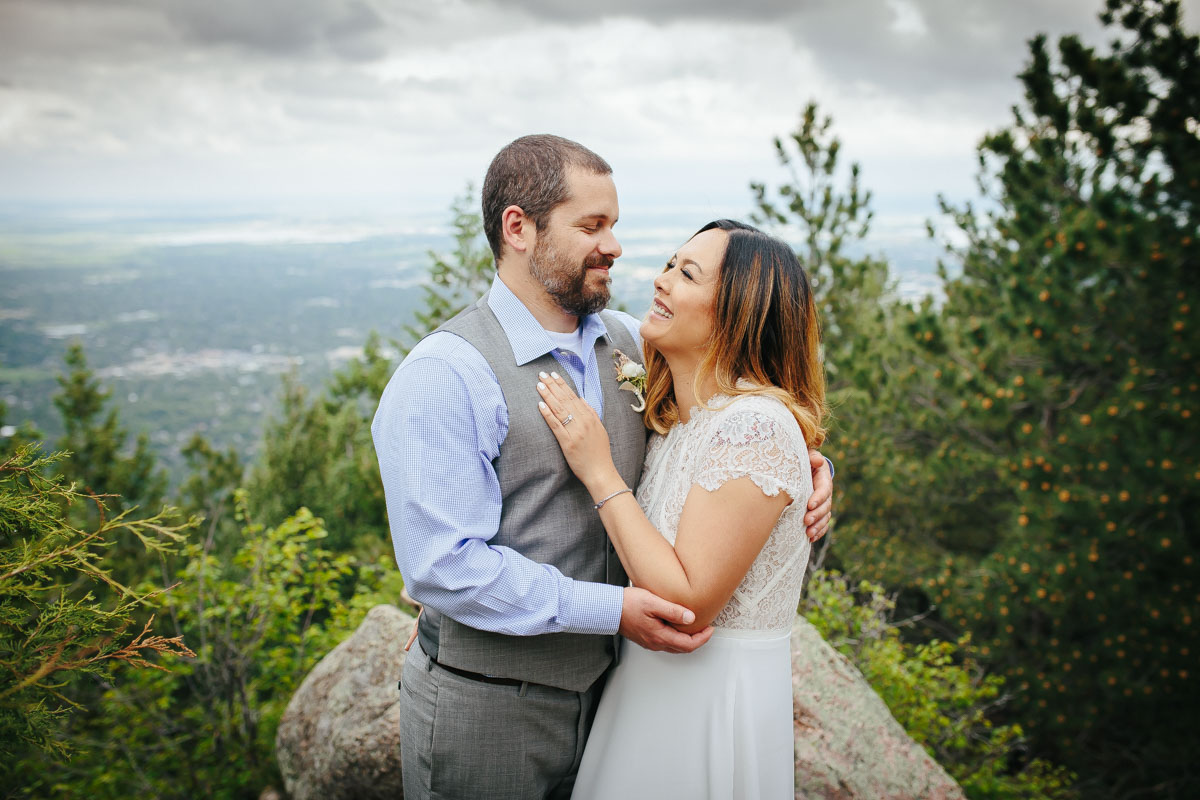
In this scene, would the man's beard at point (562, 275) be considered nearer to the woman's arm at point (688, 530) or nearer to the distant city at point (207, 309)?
the woman's arm at point (688, 530)

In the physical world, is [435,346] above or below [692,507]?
above

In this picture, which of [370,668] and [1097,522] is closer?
[370,668]

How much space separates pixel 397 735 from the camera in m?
3.18

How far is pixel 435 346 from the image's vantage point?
2010 millimetres

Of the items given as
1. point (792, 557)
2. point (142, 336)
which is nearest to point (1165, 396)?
point (792, 557)

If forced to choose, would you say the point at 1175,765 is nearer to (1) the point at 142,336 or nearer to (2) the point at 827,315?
(2) the point at 827,315

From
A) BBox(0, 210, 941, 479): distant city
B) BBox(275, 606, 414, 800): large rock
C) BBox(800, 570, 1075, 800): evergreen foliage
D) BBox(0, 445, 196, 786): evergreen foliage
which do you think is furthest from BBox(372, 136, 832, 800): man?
BBox(0, 210, 941, 479): distant city

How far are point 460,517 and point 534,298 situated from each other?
72cm

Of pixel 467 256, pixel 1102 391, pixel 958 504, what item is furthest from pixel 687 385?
pixel 958 504

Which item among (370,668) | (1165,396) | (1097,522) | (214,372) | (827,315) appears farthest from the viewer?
(214,372)

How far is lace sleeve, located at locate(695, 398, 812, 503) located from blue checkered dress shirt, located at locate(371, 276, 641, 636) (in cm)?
43

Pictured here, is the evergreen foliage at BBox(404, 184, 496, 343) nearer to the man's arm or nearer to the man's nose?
the man's nose

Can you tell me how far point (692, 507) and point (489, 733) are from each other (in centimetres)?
88

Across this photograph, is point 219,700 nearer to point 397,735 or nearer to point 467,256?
point 397,735
